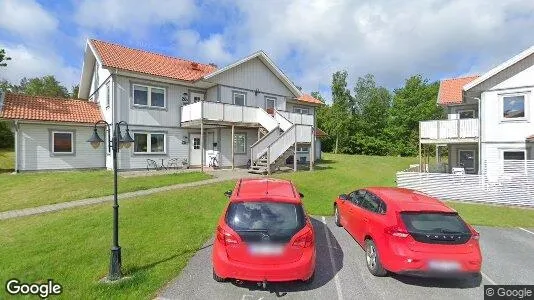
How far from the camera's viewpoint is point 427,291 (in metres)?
5.49

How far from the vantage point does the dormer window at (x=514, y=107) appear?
1714cm

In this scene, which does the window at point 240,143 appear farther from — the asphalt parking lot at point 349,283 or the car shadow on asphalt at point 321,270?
the asphalt parking lot at point 349,283

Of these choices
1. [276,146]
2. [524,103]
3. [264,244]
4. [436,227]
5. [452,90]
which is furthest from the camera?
[452,90]

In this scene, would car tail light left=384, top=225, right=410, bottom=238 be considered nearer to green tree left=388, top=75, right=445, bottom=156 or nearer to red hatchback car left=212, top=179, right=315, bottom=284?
red hatchback car left=212, top=179, right=315, bottom=284

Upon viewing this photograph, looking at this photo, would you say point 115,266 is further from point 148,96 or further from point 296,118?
point 296,118

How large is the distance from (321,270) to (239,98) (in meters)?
18.3

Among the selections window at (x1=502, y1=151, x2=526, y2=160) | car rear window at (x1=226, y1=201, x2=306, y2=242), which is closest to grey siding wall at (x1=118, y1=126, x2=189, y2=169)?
car rear window at (x1=226, y1=201, x2=306, y2=242)

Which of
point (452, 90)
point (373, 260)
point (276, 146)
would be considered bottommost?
point (373, 260)

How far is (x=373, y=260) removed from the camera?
6238 millimetres

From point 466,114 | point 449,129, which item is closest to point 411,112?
point 466,114

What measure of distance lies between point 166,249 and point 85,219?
3719mm

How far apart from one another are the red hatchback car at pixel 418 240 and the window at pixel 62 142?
62.1ft

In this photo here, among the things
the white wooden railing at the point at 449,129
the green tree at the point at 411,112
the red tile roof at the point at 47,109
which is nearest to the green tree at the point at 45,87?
the red tile roof at the point at 47,109

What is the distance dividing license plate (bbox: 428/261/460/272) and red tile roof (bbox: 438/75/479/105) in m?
19.6
